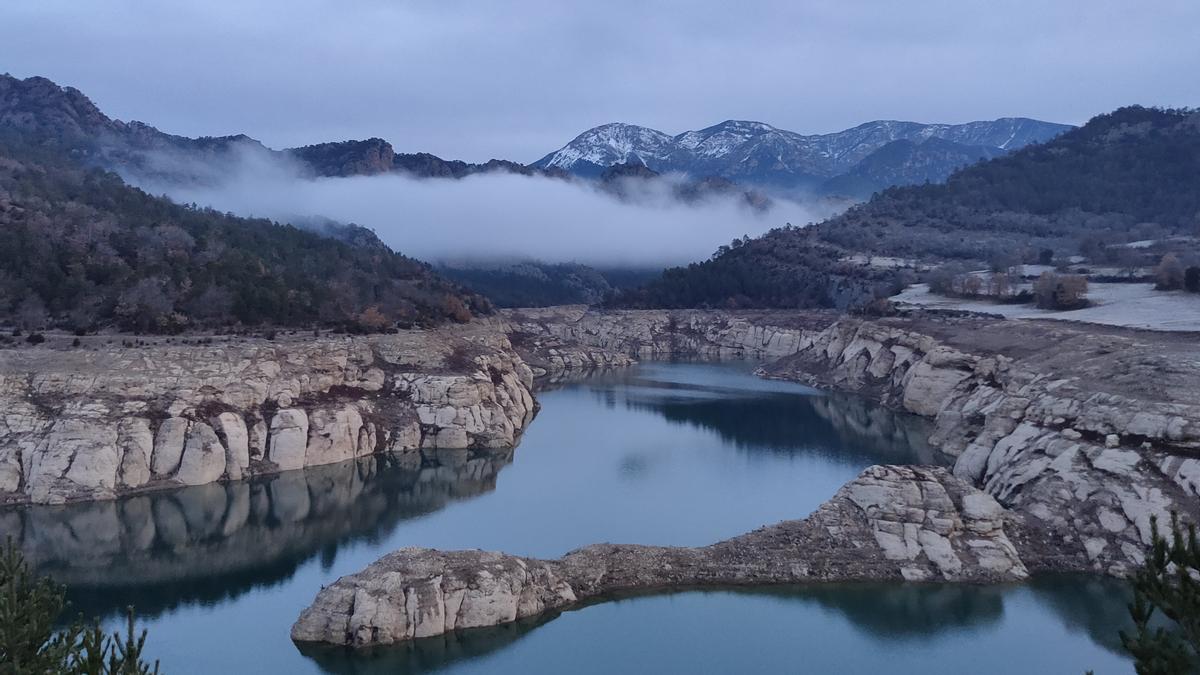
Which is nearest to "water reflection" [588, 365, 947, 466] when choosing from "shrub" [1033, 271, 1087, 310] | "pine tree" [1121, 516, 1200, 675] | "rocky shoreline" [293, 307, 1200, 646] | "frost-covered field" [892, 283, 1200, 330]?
"rocky shoreline" [293, 307, 1200, 646]

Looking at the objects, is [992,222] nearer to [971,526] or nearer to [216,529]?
[971,526]

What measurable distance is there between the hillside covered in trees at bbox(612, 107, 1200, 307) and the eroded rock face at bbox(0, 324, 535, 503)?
5333 centimetres

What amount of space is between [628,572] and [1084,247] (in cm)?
7962

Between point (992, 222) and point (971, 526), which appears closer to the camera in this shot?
point (971, 526)

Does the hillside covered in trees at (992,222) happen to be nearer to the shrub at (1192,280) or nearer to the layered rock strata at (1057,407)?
the layered rock strata at (1057,407)

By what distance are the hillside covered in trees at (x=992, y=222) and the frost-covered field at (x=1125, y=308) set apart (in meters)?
18.5

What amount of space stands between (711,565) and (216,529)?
1766 cm

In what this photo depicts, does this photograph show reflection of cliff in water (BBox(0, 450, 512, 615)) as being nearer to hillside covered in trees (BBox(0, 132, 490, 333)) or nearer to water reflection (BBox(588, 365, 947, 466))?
hillside covered in trees (BBox(0, 132, 490, 333))

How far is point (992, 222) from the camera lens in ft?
372

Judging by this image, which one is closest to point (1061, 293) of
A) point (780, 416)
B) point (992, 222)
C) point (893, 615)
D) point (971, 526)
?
point (780, 416)

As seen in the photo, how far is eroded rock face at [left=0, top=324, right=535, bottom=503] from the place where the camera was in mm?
35125

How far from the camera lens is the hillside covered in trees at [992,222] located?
329ft

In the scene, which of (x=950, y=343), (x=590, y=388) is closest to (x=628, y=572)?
(x=950, y=343)

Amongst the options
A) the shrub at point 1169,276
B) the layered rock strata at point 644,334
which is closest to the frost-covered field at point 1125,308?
the shrub at point 1169,276
